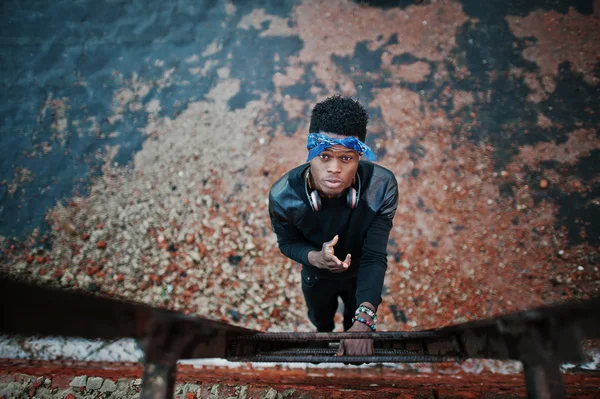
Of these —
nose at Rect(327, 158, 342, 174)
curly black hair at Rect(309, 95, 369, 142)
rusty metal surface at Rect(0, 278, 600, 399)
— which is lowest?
rusty metal surface at Rect(0, 278, 600, 399)

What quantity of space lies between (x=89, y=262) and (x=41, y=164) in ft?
6.90

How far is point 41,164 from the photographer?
234 inches

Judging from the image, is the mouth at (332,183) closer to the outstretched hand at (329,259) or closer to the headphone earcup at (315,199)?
the headphone earcup at (315,199)

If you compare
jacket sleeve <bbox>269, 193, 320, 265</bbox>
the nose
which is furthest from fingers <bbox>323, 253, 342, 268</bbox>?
the nose

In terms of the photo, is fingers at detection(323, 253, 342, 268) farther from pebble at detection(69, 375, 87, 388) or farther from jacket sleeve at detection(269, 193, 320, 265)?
pebble at detection(69, 375, 87, 388)

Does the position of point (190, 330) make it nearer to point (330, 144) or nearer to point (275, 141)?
point (330, 144)

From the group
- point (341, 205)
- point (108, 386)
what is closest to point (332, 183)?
point (341, 205)

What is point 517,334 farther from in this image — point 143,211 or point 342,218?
point 143,211

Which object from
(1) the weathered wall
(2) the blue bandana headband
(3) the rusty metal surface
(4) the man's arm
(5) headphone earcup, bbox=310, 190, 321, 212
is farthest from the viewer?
(1) the weathered wall

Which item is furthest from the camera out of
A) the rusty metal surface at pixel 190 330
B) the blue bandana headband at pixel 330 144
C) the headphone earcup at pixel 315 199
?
the headphone earcup at pixel 315 199

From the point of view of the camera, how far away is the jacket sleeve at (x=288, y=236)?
2576mm

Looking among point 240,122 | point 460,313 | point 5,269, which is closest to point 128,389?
point 460,313

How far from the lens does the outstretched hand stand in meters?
2.29

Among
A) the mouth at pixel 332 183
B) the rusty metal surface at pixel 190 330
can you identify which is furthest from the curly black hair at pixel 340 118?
the rusty metal surface at pixel 190 330
